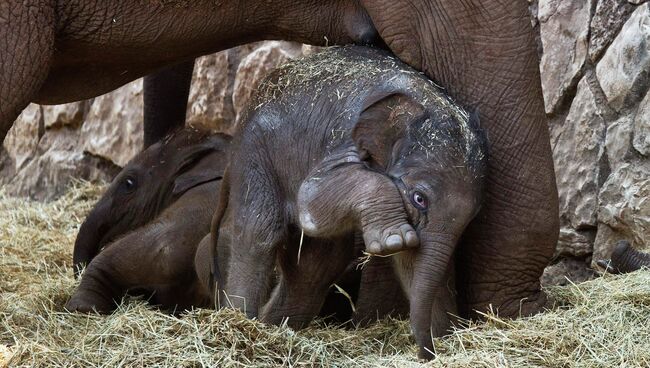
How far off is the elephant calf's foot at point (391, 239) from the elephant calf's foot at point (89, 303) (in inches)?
63.7

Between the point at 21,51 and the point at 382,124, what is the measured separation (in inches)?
56.7

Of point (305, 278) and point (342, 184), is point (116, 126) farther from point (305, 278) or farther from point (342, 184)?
point (342, 184)

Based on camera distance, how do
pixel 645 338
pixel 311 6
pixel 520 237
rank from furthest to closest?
pixel 311 6, pixel 520 237, pixel 645 338

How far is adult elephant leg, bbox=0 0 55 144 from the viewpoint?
5.31m

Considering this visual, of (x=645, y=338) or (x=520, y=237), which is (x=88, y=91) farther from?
(x=645, y=338)

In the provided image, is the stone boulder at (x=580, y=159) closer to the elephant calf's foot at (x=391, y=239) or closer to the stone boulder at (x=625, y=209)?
the stone boulder at (x=625, y=209)

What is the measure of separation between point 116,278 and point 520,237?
6.61 ft

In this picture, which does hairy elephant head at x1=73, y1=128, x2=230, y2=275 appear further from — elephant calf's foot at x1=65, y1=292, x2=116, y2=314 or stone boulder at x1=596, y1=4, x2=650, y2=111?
stone boulder at x1=596, y1=4, x2=650, y2=111

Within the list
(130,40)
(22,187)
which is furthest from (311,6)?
(22,187)

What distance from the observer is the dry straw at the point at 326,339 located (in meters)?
4.86

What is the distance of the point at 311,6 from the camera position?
5.89m

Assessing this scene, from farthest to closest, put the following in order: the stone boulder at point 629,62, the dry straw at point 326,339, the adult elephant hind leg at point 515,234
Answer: the stone boulder at point 629,62, the adult elephant hind leg at point 515,234, the dry straw at point 326,339

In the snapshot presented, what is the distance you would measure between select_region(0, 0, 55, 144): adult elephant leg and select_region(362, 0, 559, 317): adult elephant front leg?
4.88 feet

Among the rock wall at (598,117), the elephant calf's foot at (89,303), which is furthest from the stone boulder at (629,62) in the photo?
the elephant calf's foot at (89,303)
